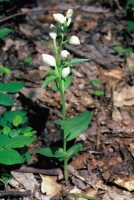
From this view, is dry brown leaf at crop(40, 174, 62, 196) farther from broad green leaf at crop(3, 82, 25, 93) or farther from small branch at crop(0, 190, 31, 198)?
broad green leaf at crop(3, 82, 25, 93)

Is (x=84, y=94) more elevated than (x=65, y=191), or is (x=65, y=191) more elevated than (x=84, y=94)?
(x=84, y=94)

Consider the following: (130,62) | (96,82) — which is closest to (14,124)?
(96,82)

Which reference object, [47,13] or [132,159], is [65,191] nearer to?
[132,159]

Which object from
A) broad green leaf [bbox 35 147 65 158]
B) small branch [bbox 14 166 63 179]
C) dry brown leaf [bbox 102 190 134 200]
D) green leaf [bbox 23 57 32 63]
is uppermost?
green leaf [bbox 23 57 32 63]

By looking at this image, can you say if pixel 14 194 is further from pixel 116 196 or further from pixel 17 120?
pixel 116 196

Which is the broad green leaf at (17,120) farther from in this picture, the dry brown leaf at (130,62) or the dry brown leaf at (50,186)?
the dry brown leaf at (130,62)

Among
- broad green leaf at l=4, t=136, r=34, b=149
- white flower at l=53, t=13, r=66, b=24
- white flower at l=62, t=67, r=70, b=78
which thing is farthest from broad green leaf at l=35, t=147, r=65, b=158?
white flower at l=53, t=13, r=66, b=24

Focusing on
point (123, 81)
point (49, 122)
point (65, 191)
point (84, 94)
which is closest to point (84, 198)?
point (65, 191)

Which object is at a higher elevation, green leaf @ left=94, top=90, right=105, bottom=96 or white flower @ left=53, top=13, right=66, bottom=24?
white flower @ left=53, top=13, right=66, bottom=24
